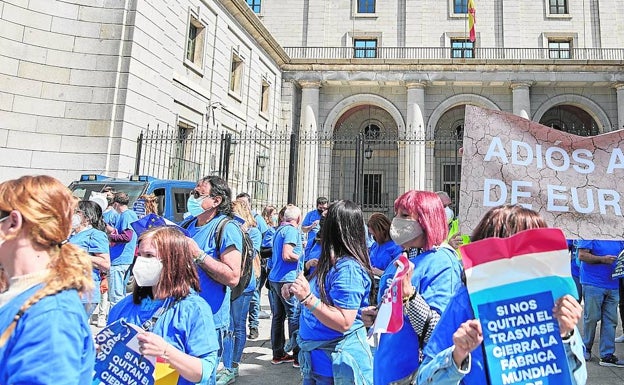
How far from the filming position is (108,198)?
800 centimetres

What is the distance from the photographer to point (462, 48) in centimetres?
2911

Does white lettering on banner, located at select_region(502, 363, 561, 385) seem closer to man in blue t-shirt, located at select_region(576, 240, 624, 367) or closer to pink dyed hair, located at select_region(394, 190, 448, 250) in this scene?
pink dyed hair, located at select_region(394, 190, 448, 250)

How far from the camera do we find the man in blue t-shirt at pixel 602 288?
6.03m

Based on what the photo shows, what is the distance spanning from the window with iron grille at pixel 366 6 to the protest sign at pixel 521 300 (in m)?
31.0

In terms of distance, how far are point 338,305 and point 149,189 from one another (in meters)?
7.21

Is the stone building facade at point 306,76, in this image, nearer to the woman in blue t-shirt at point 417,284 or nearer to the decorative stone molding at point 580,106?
the decorative stone molding at point 580,106

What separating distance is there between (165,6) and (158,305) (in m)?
14.5

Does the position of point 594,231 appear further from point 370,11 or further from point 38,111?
point 370,11

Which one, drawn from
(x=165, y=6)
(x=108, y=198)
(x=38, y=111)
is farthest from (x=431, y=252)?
(x=165, y=6)

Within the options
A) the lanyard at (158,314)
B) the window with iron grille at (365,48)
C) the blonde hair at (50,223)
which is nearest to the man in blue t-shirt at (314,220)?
the lanyard at (158,314)

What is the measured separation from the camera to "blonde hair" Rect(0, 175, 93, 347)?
5.62ft

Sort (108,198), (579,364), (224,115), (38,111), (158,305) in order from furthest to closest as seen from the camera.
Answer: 1. (224,115)
2. (38,111)
3. (108,198)
4. (158,305)
5. (579,364)

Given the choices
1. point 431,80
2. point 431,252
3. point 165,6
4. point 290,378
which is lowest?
point 290,378

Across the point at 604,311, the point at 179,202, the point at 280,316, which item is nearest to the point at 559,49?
the point at 604,311
